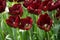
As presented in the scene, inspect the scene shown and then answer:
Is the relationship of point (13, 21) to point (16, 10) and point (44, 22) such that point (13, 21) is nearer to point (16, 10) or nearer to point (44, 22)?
point (16, 10)

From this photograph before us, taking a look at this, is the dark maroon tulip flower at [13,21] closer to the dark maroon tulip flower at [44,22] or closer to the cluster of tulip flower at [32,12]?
the cluster of tulip flower at [32,12]

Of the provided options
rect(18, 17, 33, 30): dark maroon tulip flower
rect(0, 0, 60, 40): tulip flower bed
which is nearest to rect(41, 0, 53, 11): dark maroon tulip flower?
rect(0, 0, 60, 40): tulip flower bed

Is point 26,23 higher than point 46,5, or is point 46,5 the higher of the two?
point 46,5

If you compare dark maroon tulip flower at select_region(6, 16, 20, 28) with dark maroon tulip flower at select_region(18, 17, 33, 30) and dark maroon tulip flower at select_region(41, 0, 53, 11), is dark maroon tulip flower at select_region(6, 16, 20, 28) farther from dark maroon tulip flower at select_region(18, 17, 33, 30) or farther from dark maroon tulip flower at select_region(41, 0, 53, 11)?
dark maroon tulip flower at select_region(41, 0, 53, 11)

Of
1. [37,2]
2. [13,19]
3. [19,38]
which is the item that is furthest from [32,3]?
[19,38]

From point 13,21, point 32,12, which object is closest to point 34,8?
point 32,12

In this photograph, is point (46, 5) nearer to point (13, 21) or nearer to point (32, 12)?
point (32, 12)

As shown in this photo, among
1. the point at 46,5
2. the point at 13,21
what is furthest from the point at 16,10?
the point at 46,5
